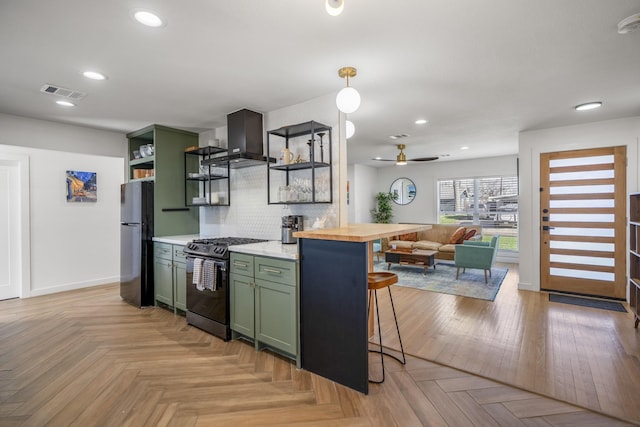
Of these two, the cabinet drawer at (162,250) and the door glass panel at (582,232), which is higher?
the door glass panel at (582,232)

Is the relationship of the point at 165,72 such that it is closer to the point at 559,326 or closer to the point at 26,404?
the point at 26,404

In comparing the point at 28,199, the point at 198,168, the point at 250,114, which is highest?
A: the point at 250,114

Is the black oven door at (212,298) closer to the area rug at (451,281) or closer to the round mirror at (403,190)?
the area rug at (451,281)

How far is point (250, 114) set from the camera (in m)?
3.60

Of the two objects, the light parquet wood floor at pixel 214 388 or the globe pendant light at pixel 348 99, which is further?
the globe pendant light at pixel 348 99

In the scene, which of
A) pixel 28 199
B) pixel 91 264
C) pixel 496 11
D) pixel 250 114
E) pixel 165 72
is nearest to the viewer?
pixel 496 11

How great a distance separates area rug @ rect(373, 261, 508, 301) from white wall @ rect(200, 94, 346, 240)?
261 cm

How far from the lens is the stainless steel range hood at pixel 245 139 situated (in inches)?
138

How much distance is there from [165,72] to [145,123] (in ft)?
6.15

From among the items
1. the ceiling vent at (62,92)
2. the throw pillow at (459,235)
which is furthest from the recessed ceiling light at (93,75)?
the throw pillow at (459,235)

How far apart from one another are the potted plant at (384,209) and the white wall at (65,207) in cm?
616

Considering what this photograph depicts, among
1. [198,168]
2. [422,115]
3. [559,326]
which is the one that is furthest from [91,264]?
[559,326]

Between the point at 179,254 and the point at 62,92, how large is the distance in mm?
1998

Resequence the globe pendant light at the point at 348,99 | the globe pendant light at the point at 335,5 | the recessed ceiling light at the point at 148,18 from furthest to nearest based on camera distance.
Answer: the globe pendant light at the point at 348,99 → the recessed ceiling light at the point at 148,18 → the globe pendant light at the point at 335,5
